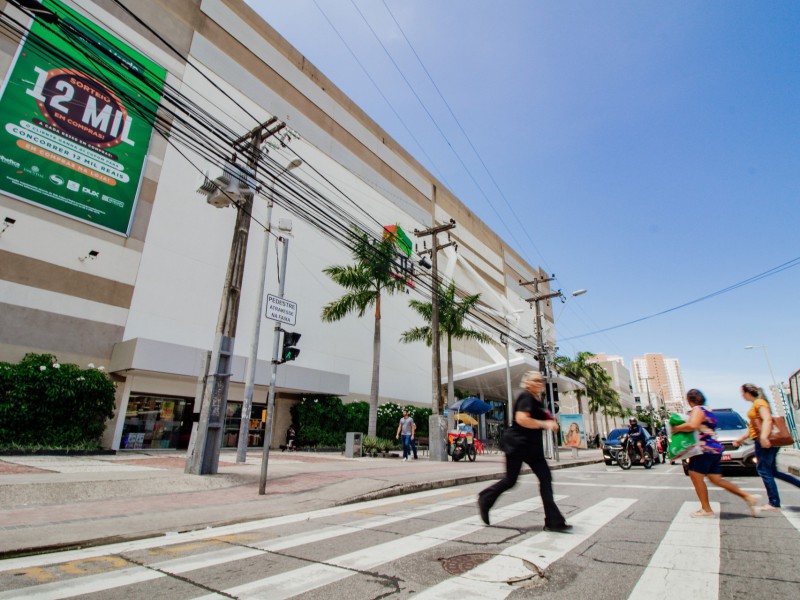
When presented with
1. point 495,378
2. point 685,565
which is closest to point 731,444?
point 685,565

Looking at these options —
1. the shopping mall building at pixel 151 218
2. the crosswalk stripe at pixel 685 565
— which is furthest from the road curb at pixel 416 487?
the crosswalk stripe at pixel 685 565

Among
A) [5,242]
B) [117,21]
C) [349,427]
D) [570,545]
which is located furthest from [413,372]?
[570,545]

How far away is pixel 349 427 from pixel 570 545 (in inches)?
736

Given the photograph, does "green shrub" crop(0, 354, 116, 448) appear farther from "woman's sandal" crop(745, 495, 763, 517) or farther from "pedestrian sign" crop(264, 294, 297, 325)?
"woman's sandal" crop(745, 495, 763, 517)

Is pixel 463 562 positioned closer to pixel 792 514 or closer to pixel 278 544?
pixel 278 544

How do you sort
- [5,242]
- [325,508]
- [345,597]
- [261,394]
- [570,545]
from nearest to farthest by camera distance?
[345,597], [570,545], [325,508], [5,242], [261,394]

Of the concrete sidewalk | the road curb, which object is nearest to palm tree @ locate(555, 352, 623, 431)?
the road curb

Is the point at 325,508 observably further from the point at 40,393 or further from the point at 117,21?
the point at 117,21

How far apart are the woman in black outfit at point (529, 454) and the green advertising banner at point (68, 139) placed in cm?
1493

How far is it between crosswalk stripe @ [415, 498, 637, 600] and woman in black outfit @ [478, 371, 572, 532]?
9.6 inches

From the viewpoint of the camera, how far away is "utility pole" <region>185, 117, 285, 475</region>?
348 inches

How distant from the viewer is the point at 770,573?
3258 millimetres

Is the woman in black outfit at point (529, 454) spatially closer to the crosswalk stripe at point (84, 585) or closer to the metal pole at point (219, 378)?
the crosswalk stripe at point (84, 585)

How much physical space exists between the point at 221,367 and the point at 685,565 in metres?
8.57
